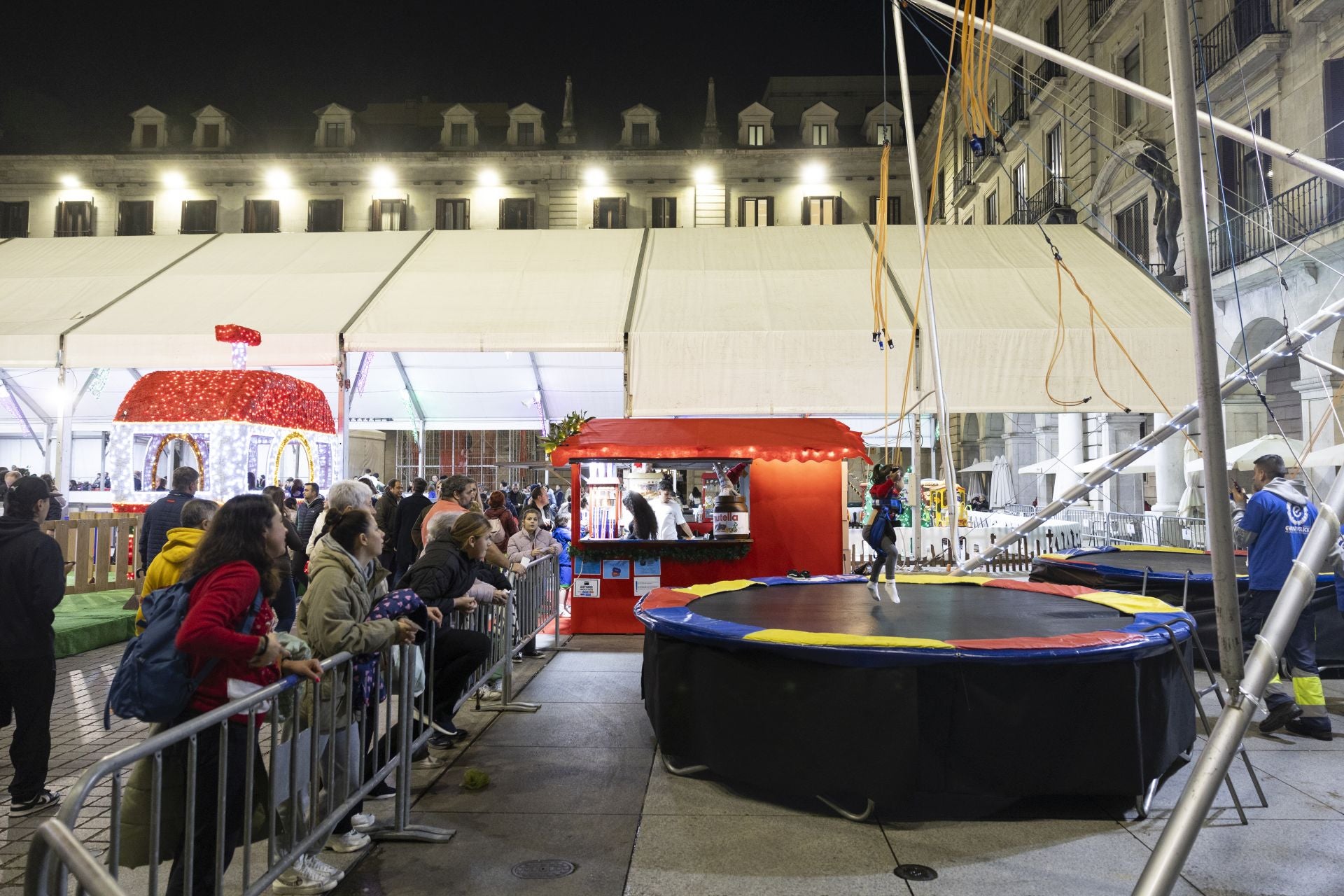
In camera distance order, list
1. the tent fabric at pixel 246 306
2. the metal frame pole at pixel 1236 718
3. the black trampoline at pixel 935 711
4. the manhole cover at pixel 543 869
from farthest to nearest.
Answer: the tent fabric at pixel 246 306
the black trampoline at pixel 935 711
the manhole cover at pixel 543 869
the metal frame pole at pixel 1236 718

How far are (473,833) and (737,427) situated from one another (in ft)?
21.7

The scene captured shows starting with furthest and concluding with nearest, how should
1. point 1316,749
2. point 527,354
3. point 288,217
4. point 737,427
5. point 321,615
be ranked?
point 288,217 < point 527,354 < point 737,427 < point 1316,749 < point 321,615

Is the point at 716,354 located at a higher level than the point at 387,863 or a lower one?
higher

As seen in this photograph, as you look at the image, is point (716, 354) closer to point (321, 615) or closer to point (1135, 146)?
point (321, 615)

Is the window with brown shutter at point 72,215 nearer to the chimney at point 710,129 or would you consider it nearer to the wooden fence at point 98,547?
the chimney at point 710,129

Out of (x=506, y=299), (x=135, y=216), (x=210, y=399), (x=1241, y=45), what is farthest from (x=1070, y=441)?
(x=135, y=216)

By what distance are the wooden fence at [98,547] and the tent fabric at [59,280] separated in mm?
3417

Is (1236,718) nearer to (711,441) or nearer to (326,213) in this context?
(711,441)

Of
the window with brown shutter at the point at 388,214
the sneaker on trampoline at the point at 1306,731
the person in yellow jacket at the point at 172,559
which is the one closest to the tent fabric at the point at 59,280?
the person in yellow jacket at the point at 172,559

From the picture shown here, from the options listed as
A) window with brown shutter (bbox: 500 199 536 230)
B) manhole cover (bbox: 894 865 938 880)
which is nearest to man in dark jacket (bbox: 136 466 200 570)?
manhole cover (bbox: 894 865 938 880)

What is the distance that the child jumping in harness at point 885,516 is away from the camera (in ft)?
19.7

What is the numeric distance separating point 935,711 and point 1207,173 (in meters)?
16.0

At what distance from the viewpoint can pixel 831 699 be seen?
4.33 m

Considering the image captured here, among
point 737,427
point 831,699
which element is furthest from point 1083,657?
point 737,427
